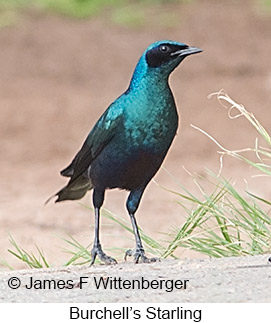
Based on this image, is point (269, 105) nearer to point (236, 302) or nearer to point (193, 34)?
point (193, 34)

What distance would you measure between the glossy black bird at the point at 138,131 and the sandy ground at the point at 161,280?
39cm

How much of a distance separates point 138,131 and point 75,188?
2.76ft

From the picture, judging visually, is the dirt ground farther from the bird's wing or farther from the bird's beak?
the bird's beak

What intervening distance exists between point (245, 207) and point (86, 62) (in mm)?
9926

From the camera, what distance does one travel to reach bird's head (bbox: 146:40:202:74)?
17.2 feet

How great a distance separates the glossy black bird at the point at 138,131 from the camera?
5152 millimetres

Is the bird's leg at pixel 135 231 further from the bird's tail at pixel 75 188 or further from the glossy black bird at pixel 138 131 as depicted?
the bird's tail at pixel 75 188

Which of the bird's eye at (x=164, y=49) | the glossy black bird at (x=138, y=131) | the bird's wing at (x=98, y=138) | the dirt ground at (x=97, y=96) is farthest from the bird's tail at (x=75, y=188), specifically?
the dirt ground at (x=97, y=96)

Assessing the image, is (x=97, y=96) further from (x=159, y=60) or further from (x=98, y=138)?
(x=159, y=60)

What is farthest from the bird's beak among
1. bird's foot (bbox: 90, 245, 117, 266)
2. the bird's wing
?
bird's foot (bbox: 90, 245, 117, 266)

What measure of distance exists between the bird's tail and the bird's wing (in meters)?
0.05

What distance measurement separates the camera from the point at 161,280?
457 cm

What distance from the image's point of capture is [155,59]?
17.4 ft

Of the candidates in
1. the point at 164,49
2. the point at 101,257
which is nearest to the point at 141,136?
the point at 164,49
